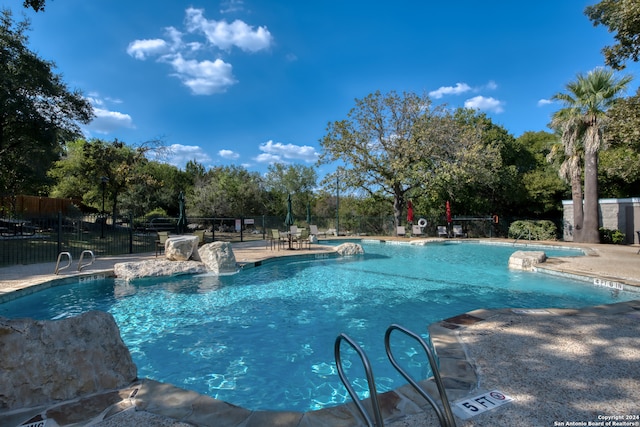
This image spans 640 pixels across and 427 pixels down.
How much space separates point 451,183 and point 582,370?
60.3 feet

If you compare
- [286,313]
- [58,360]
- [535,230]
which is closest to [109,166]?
[286,313]

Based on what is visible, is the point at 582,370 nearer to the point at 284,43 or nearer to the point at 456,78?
the point at 284,43

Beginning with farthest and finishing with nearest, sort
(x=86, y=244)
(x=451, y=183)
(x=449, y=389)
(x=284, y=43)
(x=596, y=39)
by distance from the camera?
(x=451, y=183), (x=284, y=43), (x=86, y=244), (x=596, y=39), (x=449, y=389)

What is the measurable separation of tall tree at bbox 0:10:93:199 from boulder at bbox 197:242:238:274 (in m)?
8.85

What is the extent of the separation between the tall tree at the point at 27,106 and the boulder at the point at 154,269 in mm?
7901

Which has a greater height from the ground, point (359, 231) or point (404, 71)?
point (404, 71)

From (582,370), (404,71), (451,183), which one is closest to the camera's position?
(582,370)

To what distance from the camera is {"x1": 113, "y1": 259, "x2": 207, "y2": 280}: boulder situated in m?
7.90

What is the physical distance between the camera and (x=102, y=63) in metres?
13.4

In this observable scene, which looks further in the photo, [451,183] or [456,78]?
[451,183]

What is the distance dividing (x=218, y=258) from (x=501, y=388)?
7.54 metres

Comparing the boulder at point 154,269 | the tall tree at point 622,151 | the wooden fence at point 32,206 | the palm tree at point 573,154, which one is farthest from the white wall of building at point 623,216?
the wooden fence at point 32,206

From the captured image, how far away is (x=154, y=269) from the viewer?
812 cm

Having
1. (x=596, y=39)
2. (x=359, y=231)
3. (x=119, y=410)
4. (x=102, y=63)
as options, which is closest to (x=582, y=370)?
(x=119, y=410)
